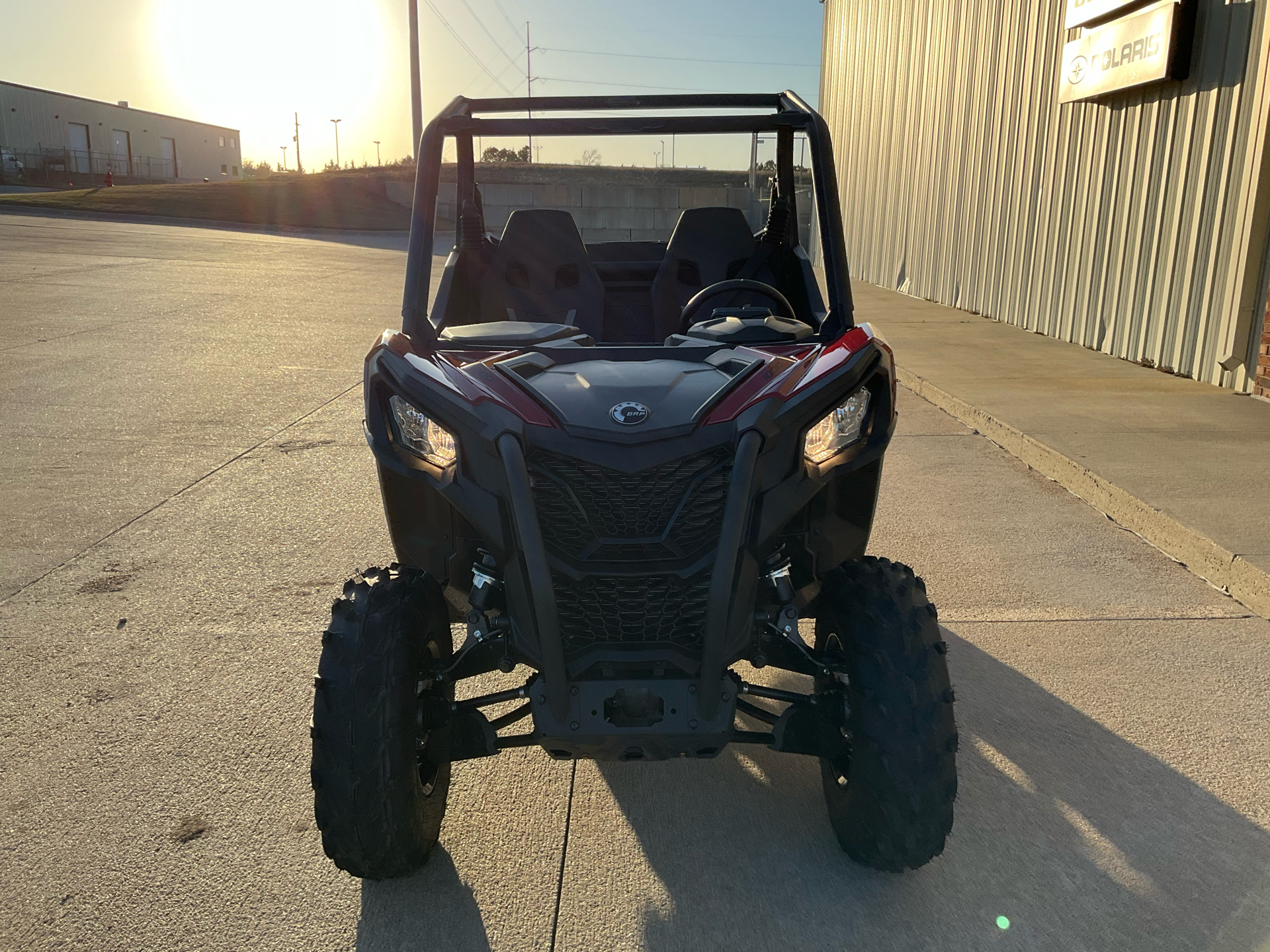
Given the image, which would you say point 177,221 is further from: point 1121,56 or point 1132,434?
point 1132,434

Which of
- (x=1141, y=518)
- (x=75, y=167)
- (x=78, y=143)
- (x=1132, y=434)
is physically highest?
(x=78, y=143)

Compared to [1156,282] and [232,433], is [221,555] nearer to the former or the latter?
[232,433]

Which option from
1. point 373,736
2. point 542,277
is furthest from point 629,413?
point 542,277

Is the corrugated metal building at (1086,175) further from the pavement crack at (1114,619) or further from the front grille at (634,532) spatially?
the front grille at (634,532)

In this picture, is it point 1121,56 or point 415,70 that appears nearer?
point 1121,56

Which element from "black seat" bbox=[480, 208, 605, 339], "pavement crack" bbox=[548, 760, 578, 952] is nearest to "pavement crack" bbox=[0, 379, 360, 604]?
"pavement crack" bbox=[548, 760, 578, 952]

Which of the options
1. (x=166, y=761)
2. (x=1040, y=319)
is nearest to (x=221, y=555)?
(x=166, y=761)

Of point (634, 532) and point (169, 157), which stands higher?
point (169, 157)

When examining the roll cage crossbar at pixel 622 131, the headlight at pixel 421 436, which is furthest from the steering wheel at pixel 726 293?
the headlight at pixel 421 436

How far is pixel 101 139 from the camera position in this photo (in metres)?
66.3

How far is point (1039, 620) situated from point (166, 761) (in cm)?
314

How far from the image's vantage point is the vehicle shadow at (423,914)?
2463 mm

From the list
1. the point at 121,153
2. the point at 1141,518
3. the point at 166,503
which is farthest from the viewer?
the point at 121,153

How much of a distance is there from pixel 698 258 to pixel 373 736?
248cm
